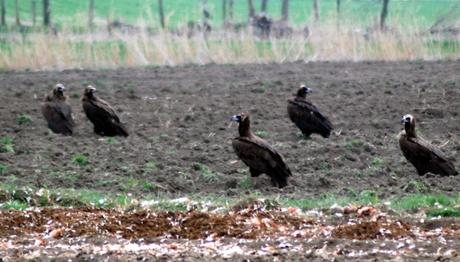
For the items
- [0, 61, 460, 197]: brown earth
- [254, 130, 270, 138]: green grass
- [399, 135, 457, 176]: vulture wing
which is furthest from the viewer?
[254, 130, 270, 138]: green grass

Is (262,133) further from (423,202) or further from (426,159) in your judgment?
(423,202)

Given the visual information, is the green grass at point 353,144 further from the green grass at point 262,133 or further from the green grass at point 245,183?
the green grass at point 245,183

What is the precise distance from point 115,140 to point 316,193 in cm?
559

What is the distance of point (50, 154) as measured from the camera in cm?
1758

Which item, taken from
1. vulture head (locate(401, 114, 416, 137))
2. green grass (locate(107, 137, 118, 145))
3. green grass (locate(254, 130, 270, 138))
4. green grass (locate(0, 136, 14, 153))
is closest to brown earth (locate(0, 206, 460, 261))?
vulture head (locate(401, 114, 416, 137))

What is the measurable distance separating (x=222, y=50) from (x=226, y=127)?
41.5ft

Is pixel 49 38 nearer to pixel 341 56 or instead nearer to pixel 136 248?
pixel 341 56

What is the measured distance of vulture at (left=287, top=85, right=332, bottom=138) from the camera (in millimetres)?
19469

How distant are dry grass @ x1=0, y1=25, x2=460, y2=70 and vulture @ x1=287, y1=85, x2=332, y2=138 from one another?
12.6 m

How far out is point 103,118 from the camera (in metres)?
19.9

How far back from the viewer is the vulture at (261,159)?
1521 cm

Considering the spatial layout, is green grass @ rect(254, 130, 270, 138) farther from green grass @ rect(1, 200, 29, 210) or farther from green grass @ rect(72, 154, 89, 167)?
green grass @ rect(1, 200, 29, 210)

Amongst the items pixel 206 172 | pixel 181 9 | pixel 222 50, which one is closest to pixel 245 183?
pixel 206 172

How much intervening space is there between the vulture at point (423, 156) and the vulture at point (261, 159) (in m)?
1.86
